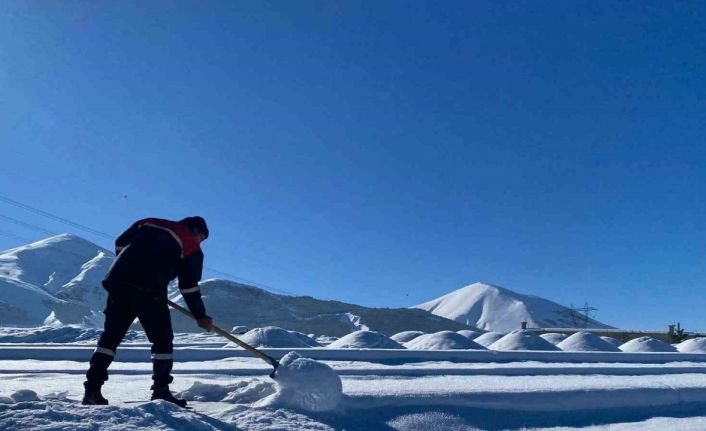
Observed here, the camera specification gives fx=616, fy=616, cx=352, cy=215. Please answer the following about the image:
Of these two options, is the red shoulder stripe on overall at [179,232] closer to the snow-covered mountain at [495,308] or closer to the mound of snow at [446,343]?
the mound of snow at [446,343]

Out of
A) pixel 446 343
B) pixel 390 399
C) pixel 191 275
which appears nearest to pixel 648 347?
pixel 446 343

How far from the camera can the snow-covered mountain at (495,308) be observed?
122 m

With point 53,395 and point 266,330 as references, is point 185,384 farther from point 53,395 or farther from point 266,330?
point 266,330

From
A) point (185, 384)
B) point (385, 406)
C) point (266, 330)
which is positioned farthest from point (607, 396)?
point (266, 330)

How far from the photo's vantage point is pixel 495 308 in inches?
5172

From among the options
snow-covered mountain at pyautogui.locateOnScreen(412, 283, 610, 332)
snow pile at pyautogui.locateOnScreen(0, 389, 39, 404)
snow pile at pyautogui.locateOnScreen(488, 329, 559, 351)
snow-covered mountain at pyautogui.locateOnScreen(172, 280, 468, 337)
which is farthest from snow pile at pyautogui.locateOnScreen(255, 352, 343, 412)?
snow-covered mountain at pyautogui.locateOnScreen(412, 283, 610, 332)

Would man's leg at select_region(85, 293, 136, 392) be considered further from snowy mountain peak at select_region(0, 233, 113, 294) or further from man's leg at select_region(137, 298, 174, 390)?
snowy mountain peak at select_region(0, 233, 113, 294)

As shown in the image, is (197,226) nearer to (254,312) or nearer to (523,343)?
(523,343)

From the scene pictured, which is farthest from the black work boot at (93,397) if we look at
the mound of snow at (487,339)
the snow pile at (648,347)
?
the mound of snow at (487,339)

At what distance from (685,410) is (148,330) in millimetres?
3185

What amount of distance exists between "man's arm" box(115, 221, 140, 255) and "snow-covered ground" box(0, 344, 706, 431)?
0.80 m

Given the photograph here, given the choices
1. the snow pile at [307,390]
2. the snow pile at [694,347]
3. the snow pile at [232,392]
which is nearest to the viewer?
the snow pile at [307,390]

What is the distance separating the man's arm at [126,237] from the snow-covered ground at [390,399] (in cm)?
80

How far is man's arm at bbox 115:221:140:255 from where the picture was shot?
132 inches
